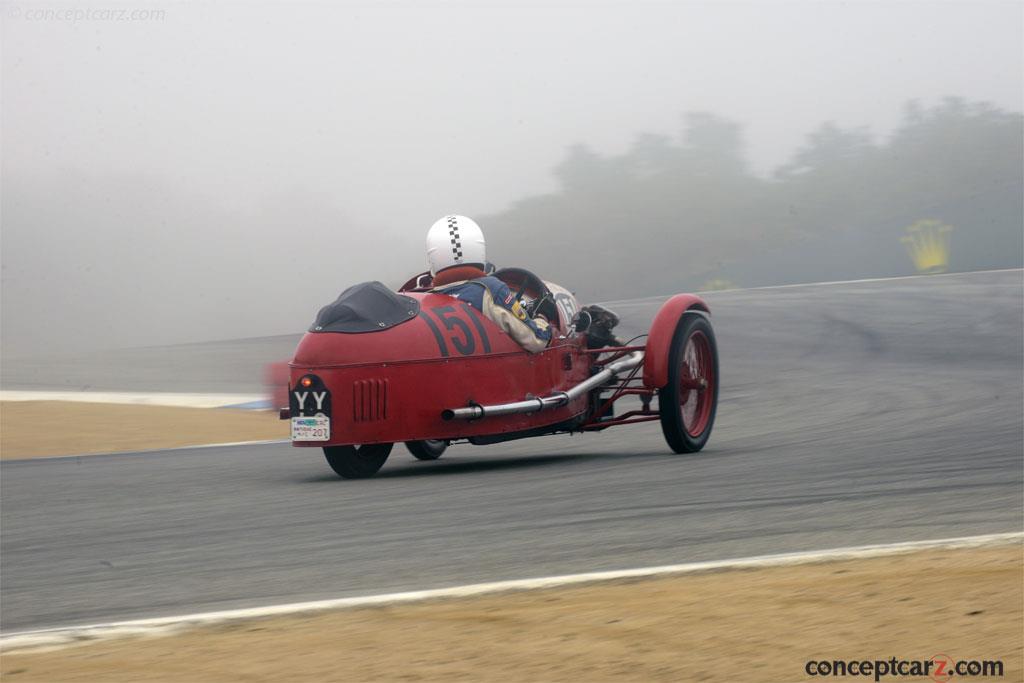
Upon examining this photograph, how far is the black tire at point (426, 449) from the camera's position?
10203mm

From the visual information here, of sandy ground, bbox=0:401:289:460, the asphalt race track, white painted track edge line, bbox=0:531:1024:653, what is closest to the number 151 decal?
the asphalt race track

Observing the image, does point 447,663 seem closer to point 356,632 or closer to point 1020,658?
point 356,632

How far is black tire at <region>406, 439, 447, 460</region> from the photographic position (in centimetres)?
1020

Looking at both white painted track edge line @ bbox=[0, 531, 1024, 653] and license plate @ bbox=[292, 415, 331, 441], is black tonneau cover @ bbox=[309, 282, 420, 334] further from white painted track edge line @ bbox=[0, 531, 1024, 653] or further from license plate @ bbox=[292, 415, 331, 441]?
white painted track edge line @ bbox=[0, 531, 1024, 653]

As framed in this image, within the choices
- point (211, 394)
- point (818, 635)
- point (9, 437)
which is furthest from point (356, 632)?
point (211, 394)

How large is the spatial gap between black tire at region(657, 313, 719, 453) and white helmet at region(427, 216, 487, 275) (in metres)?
1.50

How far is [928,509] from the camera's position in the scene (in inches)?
263

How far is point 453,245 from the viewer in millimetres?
9633

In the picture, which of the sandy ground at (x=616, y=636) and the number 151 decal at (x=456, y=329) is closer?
the sandy ground at (x=616, y=636)

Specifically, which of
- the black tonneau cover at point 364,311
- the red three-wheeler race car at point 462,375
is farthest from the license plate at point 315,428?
the black tonneau cover at point 364,311

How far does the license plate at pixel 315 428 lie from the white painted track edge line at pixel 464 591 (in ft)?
11.2

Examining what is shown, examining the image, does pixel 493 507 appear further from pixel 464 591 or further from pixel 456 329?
pixel 464 591

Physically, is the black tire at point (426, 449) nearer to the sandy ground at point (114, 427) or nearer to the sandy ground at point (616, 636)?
the sandy ground at point (114, 427)

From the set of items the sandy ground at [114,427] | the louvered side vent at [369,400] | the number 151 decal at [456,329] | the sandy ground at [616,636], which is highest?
the number 151 decal at [456,329]
